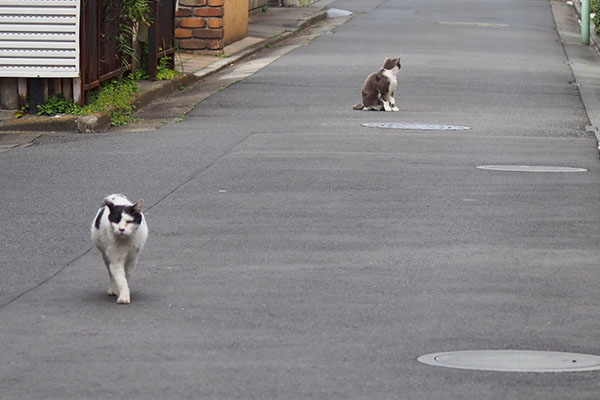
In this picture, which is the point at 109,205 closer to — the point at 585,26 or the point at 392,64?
the point at 392,64

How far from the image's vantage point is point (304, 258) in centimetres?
873

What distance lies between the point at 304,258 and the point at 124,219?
1856 millimetres

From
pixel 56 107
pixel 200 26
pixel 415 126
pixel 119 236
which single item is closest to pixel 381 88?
pixel 415 126

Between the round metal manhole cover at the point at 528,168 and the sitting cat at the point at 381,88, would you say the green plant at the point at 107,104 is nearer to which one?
the sitting cat at the point at 381,88

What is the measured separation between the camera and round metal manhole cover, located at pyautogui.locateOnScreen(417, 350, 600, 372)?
20.4 ft

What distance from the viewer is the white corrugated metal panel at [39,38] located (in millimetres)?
15977

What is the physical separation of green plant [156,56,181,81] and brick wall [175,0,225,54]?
12.1ft

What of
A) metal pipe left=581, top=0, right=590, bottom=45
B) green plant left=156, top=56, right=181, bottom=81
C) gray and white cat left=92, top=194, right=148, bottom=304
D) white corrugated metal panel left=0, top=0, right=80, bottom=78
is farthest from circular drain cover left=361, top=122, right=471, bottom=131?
metal pipe left=581, top=0, right=590, bottom=45

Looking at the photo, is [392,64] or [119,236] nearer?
[119,236]

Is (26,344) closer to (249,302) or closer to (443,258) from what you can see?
(249,302)

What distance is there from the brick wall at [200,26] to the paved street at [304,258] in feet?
25.0

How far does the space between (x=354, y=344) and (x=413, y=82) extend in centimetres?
1534

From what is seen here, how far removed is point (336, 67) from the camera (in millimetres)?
23828

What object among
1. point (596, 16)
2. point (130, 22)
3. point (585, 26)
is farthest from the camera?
point (596, 16)
